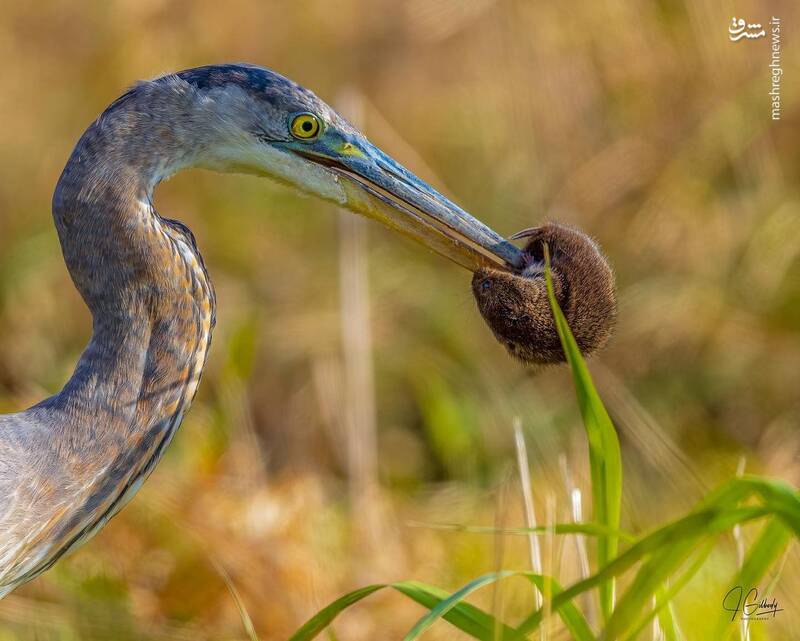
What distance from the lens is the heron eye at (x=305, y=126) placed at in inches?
96.7

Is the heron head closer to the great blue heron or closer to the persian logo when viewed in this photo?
the great blue heron

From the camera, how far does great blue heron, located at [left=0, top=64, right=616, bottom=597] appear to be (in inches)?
86.6

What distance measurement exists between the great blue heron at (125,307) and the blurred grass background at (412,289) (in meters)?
1.00

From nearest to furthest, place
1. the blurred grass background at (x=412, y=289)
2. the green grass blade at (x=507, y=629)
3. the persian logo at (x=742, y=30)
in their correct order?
1. the green grass blade at (x=507, y=629)
2. the blurred grass background at (x=412, y=289)
3. the persian logo at (x=742, y=30)

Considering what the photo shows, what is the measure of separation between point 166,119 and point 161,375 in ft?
1.64

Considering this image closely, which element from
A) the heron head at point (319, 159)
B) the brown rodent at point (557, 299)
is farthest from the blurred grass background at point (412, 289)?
the brown rodent at point (557, 299)

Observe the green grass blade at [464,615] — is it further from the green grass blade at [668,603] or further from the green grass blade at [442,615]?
the green grass blade at [668,603]

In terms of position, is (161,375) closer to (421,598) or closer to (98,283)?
(98,283)

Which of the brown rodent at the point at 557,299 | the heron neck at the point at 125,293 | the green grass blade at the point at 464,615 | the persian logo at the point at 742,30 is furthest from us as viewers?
the persian logo at the point at 742,30

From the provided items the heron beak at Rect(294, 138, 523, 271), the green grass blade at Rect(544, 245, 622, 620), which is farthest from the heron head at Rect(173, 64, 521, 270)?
the green grass blade at Rect(544, 245, 622, 620)

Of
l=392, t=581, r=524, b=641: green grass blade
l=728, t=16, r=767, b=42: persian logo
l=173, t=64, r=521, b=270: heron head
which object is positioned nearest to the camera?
l=392, t=581, r=524, b=641: green grass blade

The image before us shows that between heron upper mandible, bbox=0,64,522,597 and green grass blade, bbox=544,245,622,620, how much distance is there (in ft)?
1.65

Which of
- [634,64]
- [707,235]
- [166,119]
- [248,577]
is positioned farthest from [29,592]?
[634,64]

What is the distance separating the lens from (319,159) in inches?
98.0
